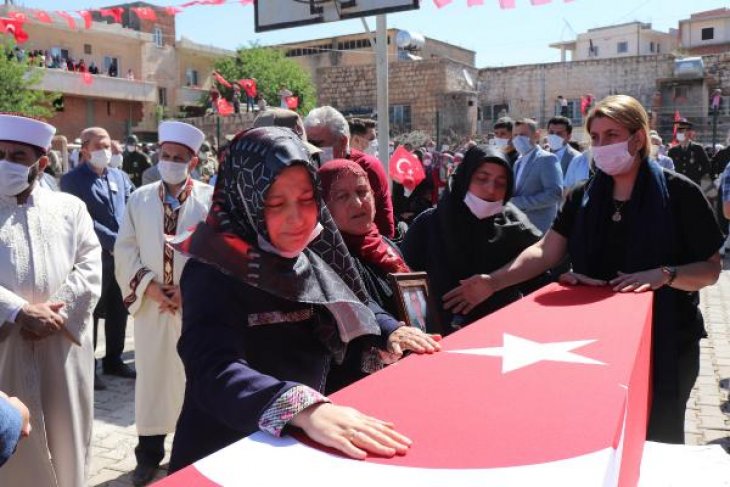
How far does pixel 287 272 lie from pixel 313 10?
6067 mm

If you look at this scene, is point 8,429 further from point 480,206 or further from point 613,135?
point 613,135

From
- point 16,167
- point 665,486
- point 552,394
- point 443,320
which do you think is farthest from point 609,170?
point 16,167

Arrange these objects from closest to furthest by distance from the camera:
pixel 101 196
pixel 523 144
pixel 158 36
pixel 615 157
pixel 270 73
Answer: pixel 615 157 < pixel 101 196 < pixel 523 144 < pixel 270 73 < pixel 158 36

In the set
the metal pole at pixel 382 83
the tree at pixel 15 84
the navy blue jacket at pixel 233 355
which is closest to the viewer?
the navy blue jacket at pixel 233 355

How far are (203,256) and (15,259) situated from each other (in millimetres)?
1841

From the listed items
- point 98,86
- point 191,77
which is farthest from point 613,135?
point 191,77

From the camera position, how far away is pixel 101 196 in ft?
19.7

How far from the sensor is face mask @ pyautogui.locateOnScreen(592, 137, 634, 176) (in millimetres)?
2943

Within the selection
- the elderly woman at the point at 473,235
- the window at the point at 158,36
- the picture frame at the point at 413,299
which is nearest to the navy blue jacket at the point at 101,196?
the elderly woman at the point at 473,235

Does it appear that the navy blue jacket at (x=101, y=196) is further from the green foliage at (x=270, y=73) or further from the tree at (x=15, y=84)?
the green foliage at (x=270, y=73)

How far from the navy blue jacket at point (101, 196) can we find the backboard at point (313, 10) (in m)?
2.61

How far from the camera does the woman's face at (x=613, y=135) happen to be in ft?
9.69

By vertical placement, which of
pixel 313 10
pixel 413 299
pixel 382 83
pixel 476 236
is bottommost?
pixel 413 299

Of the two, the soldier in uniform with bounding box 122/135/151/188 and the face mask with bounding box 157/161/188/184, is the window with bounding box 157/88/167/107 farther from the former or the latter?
the face mask with bounding box 157/161/188/184
